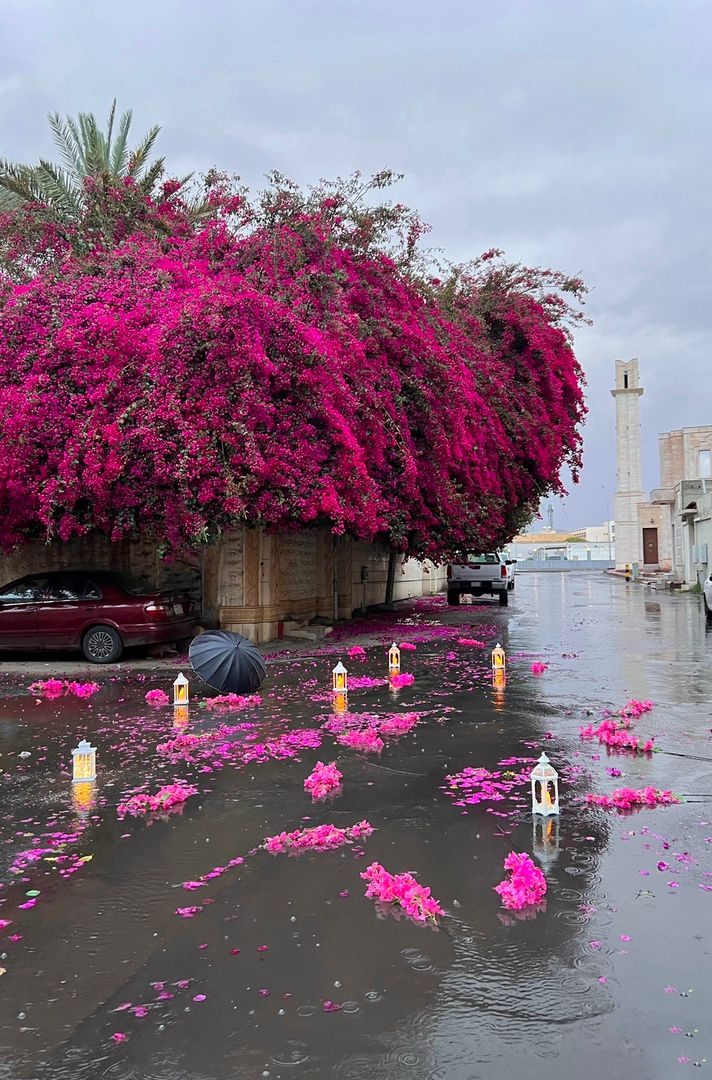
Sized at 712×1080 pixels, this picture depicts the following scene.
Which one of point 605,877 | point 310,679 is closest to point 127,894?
point 605,877

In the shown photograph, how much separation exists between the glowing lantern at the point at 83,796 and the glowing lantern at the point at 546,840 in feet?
9.86

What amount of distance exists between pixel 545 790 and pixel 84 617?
9570 mm

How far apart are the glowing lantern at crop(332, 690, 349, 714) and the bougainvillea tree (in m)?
3.27

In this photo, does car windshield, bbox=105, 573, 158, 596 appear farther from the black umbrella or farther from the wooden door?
the wooden door

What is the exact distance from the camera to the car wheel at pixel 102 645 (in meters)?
12.7

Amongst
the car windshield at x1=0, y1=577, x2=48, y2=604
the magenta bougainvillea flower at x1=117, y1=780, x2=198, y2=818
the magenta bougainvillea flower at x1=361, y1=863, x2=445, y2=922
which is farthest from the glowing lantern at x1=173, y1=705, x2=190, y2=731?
the car windshield at x1=0, y1=577, x2=48, y2=604

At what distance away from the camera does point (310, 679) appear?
10867 millimetres

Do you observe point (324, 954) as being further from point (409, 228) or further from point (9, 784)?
point (409, 228)

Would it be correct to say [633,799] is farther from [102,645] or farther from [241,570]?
[241,570]

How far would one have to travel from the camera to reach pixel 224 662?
9125mm

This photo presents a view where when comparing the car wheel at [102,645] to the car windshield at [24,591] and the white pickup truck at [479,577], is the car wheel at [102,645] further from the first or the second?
the white pickup truck at [479,577]

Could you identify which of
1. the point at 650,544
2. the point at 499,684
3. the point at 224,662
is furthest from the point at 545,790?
the point at 650,544

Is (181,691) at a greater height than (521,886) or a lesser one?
greater

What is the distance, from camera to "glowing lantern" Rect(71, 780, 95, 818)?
5383 mm
